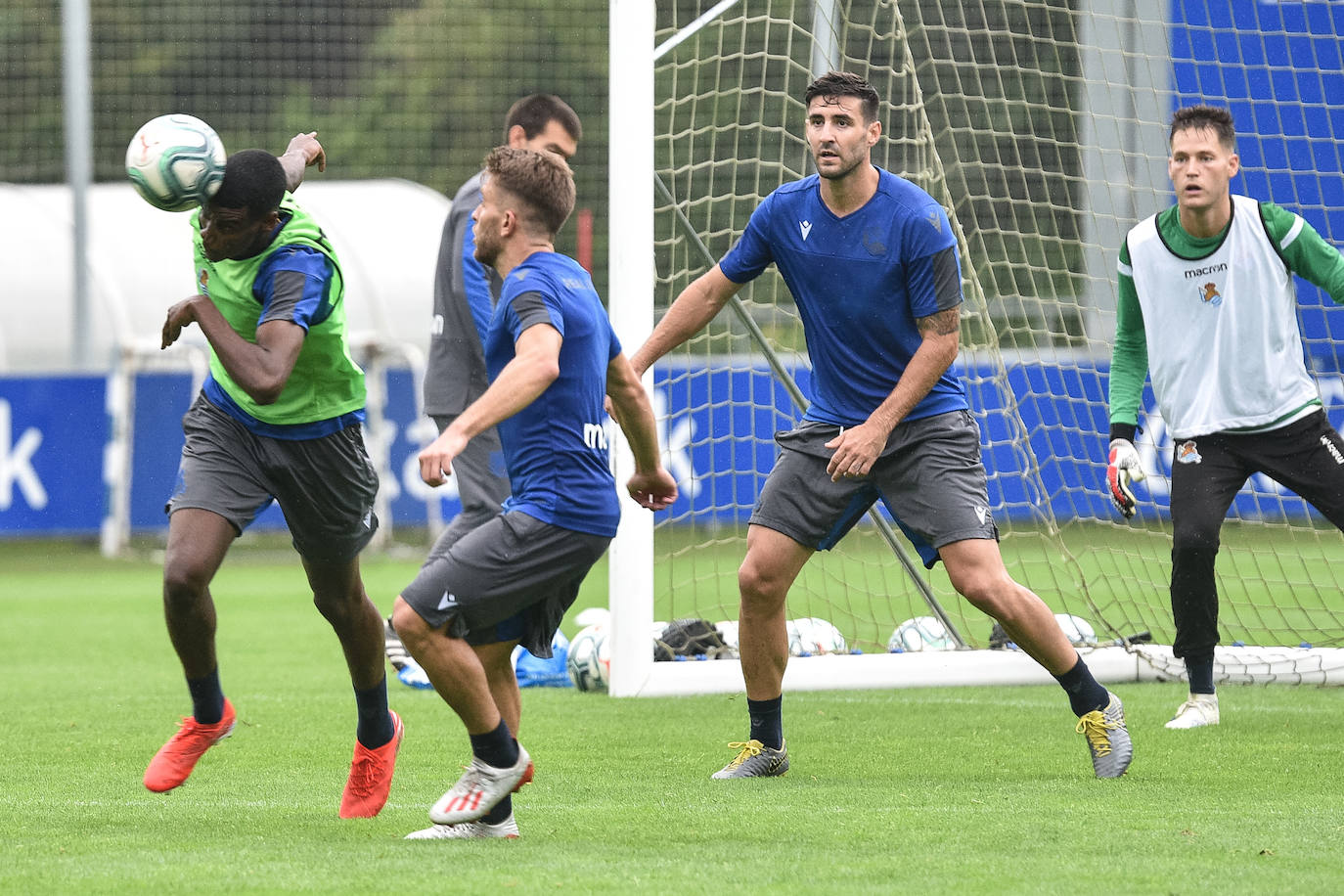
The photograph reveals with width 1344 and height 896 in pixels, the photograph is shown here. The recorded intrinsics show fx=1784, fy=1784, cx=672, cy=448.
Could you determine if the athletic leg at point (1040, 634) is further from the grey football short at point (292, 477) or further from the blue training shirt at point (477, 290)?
the blue training shirt at point (477, 290)

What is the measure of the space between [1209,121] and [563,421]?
3.00m

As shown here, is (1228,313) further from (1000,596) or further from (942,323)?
(1000,596)

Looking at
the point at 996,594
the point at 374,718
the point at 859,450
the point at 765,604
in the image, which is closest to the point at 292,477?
the point at 374,718

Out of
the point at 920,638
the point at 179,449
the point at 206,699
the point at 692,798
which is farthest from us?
the point at 179,449

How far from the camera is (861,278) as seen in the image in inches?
220

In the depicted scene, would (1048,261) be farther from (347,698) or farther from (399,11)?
(399,11)

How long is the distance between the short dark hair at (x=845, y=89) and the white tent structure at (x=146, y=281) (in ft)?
34.6

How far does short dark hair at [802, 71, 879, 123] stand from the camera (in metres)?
5.49

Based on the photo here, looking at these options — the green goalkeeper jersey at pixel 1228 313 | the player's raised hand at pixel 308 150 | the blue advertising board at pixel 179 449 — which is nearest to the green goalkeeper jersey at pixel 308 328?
the player's raised hand at pixel 308 150

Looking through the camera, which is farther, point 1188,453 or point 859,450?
point 1188,453

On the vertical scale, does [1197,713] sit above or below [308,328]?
below

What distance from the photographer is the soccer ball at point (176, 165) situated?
4.76 m

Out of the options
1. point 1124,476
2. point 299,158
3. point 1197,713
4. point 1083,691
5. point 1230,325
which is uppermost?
point 299,158

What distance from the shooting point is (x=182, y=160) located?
4.75m
